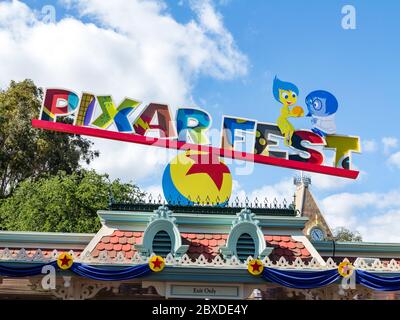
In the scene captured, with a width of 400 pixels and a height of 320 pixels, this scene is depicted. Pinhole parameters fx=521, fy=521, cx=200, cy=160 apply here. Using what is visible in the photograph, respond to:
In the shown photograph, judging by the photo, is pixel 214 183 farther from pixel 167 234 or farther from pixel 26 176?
pixel 26 176

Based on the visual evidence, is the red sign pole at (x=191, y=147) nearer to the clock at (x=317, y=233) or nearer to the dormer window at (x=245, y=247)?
the dormer window at (x=245, y=247)

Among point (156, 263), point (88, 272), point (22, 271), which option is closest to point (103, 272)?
point (88, 272)

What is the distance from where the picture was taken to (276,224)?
1403 centimetres

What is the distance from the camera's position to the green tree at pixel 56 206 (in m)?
29.0

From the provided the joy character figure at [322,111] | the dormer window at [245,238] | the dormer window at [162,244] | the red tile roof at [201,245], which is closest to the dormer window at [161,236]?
the dormer window at [162,244]

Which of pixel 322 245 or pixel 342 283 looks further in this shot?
pixel 322 245

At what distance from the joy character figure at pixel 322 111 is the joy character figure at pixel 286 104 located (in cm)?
42

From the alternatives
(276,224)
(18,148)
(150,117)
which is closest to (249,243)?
(276,224)

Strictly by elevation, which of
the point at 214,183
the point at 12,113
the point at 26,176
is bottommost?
the point at 214,183

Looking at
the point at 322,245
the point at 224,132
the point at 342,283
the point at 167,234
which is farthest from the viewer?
the point at 224,132

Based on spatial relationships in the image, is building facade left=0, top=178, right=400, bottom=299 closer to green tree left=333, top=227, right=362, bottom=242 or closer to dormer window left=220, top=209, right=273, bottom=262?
dormer window left=220, top=209, right=273, bottom=262

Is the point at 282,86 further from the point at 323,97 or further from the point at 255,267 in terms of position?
the point at 255,267
